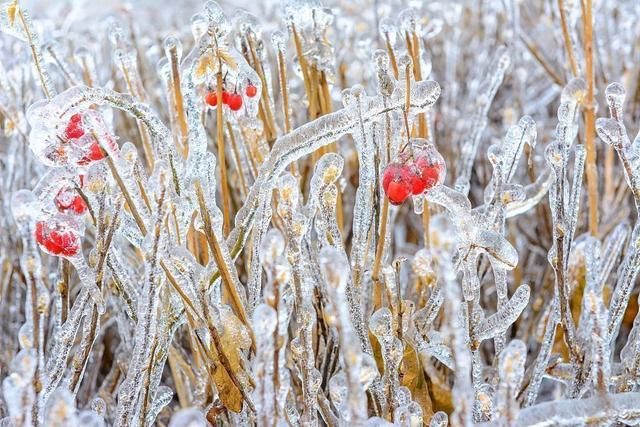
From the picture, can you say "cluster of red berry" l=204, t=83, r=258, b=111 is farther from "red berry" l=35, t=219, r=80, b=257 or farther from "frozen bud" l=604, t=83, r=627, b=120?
"frozen bud" l=604, t=83, r=627, b=120

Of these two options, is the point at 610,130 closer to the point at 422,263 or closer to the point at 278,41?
the point at 422,263

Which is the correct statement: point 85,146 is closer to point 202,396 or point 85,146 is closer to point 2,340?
point 202,396

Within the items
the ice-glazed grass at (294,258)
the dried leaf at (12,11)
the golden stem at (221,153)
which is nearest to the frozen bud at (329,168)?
the ice-glazed grass at (294,258)

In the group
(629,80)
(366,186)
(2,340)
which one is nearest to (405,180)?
(366,186)

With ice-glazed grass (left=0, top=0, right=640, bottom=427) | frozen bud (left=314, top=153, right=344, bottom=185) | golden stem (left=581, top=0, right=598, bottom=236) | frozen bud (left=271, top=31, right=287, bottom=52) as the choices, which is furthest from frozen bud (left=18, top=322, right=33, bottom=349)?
golden stem (left=581, top=0, right=598, bottom=236)

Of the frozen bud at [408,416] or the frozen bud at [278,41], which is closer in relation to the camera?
the frozen bud at [408,416]

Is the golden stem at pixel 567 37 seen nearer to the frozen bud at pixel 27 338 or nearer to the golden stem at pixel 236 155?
the golden stem at pixel 236 155
